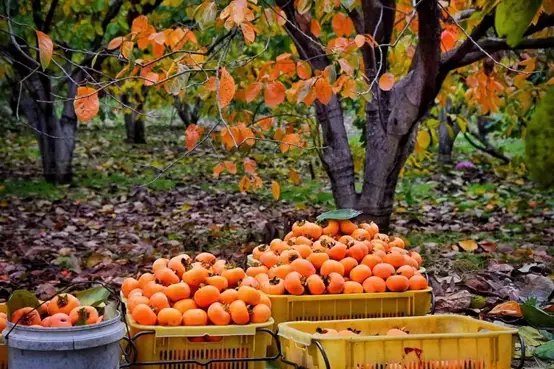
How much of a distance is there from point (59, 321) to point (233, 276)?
80 cm

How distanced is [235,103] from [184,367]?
22.6ft

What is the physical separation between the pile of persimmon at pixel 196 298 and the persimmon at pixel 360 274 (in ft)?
1.61

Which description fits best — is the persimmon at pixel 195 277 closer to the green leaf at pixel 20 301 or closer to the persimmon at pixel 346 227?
the green leaf at pixel 20 301

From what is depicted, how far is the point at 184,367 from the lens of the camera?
292 centimetres

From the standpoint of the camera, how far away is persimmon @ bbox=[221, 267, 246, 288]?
3.15 meters

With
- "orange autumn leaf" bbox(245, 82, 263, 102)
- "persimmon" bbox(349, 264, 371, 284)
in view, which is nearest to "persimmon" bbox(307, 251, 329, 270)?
"persimmon" bbox(349, 264, 371, 284)

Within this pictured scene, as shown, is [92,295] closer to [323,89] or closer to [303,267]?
[303,267]

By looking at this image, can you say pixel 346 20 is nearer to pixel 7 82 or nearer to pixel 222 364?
pixel 222 364

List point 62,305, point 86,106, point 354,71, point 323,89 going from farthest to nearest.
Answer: point 354,71 < point 323,89 < point 86,106 < point 62,305

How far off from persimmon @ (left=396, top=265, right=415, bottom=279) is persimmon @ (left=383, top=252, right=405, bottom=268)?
0.13ft

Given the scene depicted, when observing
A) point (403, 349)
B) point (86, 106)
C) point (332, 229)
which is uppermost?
point (86, 106)

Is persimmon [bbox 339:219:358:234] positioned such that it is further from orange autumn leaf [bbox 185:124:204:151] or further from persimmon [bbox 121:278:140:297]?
orange autumn leaf [bbox 185:124:204:151]

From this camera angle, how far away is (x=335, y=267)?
11.3 ft

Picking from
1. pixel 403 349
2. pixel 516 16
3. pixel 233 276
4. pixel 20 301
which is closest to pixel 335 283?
pixel 233 276
